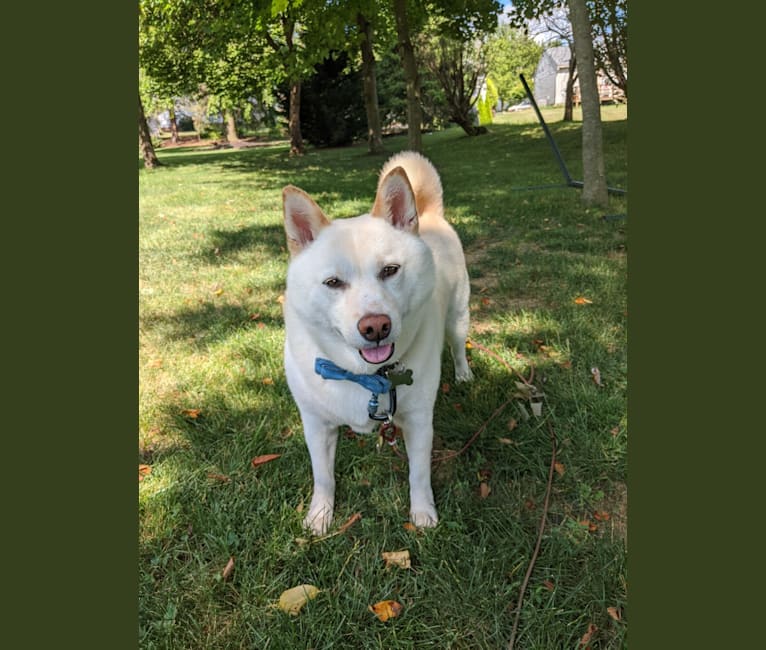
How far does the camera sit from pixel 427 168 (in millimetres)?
2984

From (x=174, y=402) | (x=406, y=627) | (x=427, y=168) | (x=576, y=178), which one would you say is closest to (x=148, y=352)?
(x=174, y=402)

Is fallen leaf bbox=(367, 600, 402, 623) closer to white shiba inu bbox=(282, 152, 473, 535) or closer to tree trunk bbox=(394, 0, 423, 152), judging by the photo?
white shiba inu bbox=(282, 152, 473, 535)

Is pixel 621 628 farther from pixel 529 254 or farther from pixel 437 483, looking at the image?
pixel 529 254

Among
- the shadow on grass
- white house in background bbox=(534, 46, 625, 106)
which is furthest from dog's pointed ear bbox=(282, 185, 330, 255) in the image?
white house in background bbox=(534, 46, 625, 106)

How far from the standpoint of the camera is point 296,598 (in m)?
1.77

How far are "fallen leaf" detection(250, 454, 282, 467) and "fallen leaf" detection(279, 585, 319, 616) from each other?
74 centimetres

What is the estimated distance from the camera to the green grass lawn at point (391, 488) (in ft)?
5.60

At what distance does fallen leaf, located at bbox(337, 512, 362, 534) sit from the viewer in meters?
2.07

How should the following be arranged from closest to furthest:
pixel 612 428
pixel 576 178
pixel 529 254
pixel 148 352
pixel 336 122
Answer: pixel 612 428, pixel 148 352, pixel 529 254, pixel 576 178, pixel 336 122

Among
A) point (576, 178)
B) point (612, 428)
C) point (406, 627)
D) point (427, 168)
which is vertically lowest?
point (406, 627)

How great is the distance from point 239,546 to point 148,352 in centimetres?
208

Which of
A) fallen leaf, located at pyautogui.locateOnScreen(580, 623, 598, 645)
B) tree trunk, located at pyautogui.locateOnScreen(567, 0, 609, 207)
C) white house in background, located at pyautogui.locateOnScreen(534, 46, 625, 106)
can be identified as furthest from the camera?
white house in background, located at pyautogui.locateOnScreen(534, 46, 625, 106)

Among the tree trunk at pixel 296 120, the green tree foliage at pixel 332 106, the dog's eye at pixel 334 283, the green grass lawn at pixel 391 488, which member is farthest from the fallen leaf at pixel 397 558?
the green tree foliage at pixel 332 106

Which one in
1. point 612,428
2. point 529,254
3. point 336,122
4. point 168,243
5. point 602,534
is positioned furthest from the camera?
point 336,122
